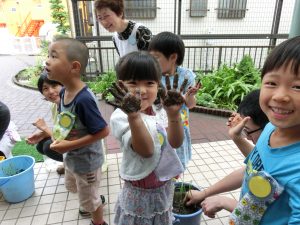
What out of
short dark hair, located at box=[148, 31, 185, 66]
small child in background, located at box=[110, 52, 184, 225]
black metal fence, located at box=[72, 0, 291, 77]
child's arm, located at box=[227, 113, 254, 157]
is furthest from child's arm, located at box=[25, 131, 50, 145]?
black metal fence, located at box=[72, 0, 291, 77]

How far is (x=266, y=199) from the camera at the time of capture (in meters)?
0.90

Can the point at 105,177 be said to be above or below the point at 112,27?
below

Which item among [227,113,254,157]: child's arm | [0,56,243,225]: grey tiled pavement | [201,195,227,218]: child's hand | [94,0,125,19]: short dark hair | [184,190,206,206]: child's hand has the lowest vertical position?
[0,56,243,225]: grey tiled pavement

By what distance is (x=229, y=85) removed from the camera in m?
5.29

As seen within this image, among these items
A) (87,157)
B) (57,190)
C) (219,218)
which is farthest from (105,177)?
(219,218)

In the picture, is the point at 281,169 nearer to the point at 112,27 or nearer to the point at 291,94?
the point at 291,94

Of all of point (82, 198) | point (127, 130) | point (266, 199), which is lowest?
point (82, 198)

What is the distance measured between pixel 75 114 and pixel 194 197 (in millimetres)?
1064

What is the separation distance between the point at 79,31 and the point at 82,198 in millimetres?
5127

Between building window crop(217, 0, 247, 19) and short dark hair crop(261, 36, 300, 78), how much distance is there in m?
6.75

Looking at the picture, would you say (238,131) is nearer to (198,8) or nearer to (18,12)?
(198,8)

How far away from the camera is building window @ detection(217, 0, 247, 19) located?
693 cm

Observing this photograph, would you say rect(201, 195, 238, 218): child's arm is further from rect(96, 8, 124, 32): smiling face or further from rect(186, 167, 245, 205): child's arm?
rect(96, 8, 124, 32): smiling face

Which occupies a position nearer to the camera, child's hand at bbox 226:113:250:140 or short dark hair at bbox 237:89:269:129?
child's hand at bbox 226:113:250:140
